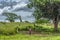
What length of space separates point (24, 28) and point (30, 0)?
8015mm

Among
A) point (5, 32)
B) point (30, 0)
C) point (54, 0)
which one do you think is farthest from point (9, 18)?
point (5, 32)

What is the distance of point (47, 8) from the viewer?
190ft

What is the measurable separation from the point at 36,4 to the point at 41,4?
1.83 m

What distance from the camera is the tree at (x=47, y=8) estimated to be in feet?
186

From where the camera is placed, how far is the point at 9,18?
10644 cm

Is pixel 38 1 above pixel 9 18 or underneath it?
above

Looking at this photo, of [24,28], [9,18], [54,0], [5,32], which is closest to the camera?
[5,32]

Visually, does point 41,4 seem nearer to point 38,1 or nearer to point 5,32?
point 38,1

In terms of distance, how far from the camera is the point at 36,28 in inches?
2367

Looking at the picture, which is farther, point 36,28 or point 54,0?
point 36,28

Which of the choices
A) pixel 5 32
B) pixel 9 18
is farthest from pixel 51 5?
pixel 9 18

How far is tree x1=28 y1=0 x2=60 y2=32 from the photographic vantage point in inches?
2229

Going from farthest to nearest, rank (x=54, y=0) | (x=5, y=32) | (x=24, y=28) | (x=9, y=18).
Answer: (x=9, y=18) → (x=24, y=28) → (x=54, y=0) → (x=5, y=32)

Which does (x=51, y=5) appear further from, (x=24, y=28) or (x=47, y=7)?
(x=24, y=28)
